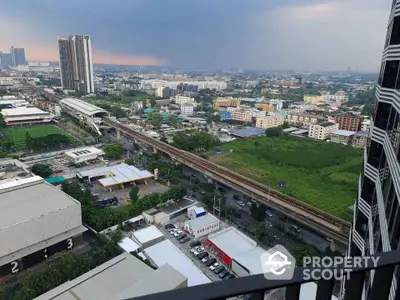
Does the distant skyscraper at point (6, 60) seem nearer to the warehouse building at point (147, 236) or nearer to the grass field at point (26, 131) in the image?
the grass field at point (26, 131)

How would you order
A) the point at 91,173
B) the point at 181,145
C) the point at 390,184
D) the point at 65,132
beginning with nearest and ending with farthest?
the point at 390,184, the point at 91,173, the point at 181,145, the point at 65,132

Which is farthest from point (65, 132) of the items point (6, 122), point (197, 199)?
point (197, 199)

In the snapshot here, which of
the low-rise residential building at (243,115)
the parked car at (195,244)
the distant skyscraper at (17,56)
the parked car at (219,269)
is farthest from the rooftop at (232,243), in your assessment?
the distant skyscraper at (17,56)

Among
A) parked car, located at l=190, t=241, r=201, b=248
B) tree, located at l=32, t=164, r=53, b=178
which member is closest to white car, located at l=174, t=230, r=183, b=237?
parked car, located at l=190, t=241, r=201, b=248

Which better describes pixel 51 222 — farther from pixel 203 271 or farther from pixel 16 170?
pixel 16 170

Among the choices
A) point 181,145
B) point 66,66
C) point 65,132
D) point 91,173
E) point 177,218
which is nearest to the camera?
point 177,218

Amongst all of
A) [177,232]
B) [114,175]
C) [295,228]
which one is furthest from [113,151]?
[295,228]
